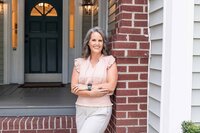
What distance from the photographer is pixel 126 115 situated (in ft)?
10.5

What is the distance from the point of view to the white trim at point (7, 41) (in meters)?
6.98

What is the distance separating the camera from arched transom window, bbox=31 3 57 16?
7.25m

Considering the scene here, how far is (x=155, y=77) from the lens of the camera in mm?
3008

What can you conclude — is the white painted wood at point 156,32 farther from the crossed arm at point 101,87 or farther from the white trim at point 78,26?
the white trim at point 78,26

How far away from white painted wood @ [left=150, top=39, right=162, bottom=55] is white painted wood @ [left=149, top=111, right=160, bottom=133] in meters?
0.57

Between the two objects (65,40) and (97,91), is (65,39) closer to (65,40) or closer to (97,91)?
(65,40)

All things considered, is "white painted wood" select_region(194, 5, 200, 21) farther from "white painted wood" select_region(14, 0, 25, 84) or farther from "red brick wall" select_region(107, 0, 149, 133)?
"white painted wood" select_region(14, 0, 25, 84)

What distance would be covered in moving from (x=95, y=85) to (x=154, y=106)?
0.57m

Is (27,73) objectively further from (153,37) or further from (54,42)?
(153,37)

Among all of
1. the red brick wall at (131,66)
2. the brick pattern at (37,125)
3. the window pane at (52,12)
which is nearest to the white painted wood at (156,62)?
the red brick wall at (131,66)

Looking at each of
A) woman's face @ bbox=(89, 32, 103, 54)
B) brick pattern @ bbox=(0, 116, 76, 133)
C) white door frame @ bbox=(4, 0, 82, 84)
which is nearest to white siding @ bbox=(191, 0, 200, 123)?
woman's face @ bbox=(89, 32, 103, 54)

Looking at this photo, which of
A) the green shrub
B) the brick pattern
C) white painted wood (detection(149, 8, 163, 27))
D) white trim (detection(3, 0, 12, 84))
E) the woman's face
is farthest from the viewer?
white trim (detection(3, 0, 12, 84))

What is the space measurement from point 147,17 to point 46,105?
1727 millimetres

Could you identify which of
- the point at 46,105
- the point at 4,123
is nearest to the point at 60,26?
the point at 46,105
